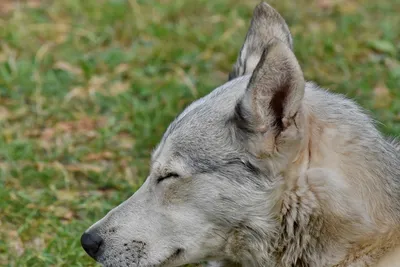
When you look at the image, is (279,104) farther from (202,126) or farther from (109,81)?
(109,81)

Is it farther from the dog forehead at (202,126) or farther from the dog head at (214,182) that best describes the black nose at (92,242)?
the dog forehead at (202,126)

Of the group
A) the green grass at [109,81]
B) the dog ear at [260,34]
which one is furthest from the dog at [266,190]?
the green grass at [109,81]

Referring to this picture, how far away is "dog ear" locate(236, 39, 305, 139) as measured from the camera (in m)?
3.69

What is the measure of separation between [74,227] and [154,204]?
1539 mm

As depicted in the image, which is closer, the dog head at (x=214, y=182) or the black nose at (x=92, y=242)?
the dog head at (x=214, y=182)

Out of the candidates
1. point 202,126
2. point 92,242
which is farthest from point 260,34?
point 92,242

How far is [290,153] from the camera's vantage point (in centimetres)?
392

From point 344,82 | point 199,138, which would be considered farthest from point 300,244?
point 344,82

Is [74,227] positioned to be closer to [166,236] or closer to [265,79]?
[166,236]

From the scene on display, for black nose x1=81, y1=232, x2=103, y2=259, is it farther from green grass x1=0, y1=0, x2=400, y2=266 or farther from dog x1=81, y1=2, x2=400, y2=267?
green grass x1=0, y1=0, x2=400, y2=266

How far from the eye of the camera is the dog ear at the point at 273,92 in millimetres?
3688

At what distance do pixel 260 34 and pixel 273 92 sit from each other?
0.95m

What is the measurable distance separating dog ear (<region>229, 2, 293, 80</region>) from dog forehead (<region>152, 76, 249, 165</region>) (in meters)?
0.39

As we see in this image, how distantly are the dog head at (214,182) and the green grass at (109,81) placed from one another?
3.67ft
